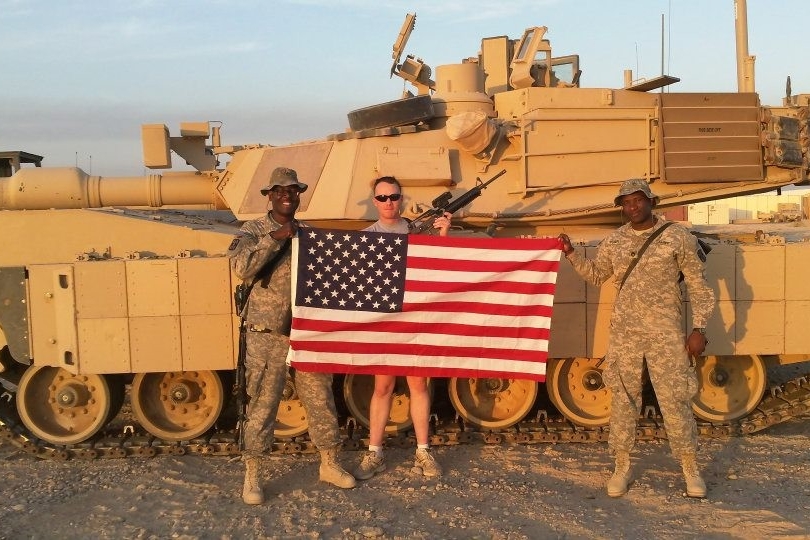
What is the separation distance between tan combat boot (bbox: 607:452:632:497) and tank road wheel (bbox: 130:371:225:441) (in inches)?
150

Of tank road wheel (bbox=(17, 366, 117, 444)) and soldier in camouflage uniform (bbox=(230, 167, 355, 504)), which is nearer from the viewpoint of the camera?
soldier in camouflage uniform (bbox=(230, 167, 355, 504))

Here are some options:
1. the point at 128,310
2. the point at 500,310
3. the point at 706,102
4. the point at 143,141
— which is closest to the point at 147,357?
the point at 128,310

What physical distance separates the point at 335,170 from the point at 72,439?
384cm

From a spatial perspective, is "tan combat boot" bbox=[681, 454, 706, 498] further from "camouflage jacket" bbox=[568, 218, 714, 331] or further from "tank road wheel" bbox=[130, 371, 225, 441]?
"tank road wheel" bbox=[130, 371, 225, 441]

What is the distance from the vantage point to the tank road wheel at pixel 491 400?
292 inches

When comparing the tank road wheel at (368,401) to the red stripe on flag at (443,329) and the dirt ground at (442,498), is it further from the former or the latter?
the red stripe on flag at (443,329)

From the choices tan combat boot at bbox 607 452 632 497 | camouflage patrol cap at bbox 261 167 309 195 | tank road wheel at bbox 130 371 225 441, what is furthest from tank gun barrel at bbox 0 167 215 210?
tan combat boot at bbox 607 452 632 497

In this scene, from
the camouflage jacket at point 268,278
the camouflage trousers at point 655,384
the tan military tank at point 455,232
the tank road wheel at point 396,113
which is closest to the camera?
the camouflage jacket at point 268,278

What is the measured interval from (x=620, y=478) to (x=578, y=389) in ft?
6.04

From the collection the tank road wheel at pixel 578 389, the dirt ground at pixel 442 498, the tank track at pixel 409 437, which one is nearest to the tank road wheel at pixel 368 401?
the tank track at pixel 409 437

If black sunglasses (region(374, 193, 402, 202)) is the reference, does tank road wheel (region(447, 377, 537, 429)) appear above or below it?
below

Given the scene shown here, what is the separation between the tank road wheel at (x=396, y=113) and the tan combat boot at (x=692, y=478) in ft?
14.9

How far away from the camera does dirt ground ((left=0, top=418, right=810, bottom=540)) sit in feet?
17.1

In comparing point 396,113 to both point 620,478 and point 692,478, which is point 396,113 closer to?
point 620,478
